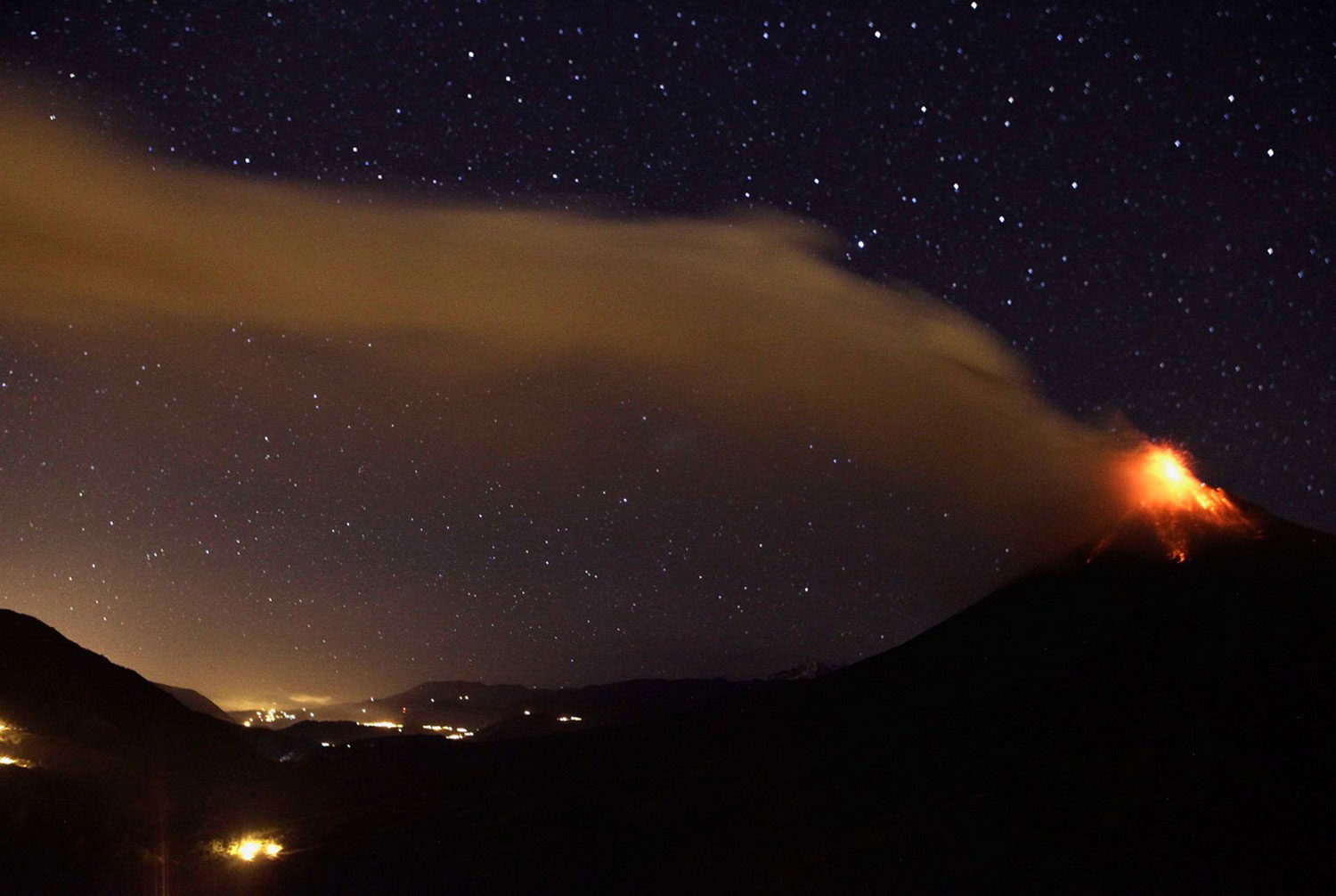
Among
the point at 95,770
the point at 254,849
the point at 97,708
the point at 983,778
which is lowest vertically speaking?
A: the point at 254,849

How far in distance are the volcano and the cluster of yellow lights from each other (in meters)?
0.61

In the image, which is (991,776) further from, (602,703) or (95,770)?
(602,703)

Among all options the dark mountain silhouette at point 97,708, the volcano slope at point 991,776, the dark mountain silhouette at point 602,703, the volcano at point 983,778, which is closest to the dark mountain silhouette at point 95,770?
the dark mountain silhouette at point 97,708

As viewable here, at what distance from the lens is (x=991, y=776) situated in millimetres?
33375

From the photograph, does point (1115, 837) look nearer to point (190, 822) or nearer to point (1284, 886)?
point (1284, 886)

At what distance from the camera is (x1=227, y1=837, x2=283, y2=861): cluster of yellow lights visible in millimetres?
35531

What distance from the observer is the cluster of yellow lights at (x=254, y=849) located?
35.5 meters

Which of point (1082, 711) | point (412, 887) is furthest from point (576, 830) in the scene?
point (1082, 711)

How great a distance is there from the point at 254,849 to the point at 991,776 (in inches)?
997

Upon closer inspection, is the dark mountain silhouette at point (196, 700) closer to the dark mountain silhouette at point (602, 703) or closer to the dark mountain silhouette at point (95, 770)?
the dark mountain silhouette at point (602, 703)

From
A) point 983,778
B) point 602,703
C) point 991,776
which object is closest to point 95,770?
point 983,778

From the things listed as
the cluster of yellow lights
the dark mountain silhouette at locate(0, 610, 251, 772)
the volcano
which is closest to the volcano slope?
the volcano

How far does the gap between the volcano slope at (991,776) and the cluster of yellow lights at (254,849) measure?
1.09m

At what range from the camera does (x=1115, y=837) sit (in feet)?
89.8
